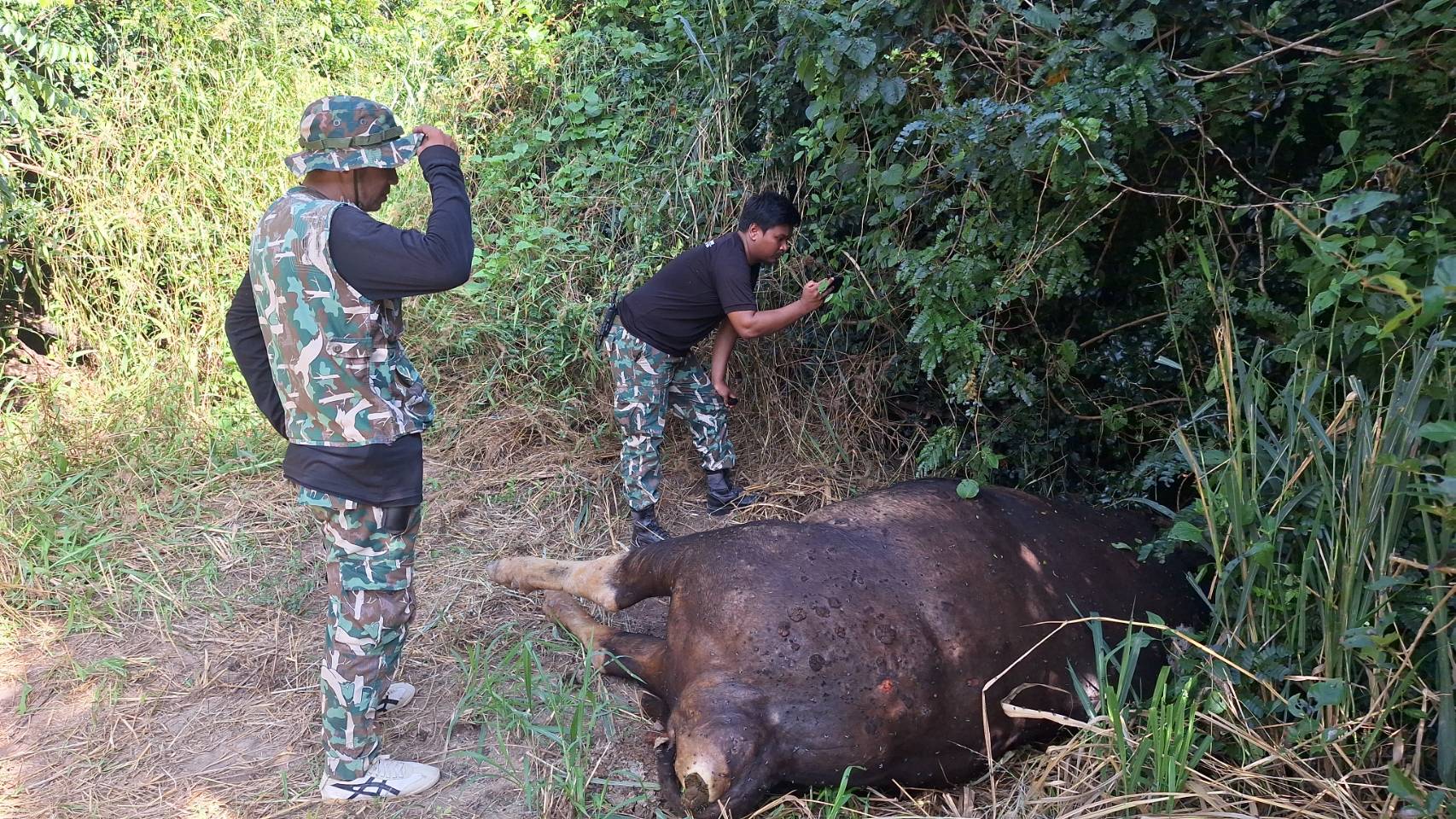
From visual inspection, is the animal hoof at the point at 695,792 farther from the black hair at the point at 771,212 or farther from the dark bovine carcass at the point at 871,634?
the black hair at the point at 771,212

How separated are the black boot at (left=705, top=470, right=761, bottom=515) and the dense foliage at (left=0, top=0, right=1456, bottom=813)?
63 cm

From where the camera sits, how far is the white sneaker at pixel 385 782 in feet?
8.75

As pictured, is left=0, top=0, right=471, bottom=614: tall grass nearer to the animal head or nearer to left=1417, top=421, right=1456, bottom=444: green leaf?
the animal head

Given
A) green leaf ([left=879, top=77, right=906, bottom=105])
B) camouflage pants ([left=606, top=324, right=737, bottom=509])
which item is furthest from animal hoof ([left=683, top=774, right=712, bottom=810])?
green leaf ([left=879, top=77, right=906, bottom=105])

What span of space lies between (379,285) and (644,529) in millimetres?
1899

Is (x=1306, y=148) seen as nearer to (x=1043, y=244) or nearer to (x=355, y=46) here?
(x=1043, y=244)

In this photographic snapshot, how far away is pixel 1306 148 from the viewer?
3.09 meters

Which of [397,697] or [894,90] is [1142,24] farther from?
[397,697]

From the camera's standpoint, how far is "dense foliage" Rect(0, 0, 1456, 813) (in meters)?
2.21

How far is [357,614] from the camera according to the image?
2.62 metres

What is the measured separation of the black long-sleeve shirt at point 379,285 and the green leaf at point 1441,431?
2.17 m

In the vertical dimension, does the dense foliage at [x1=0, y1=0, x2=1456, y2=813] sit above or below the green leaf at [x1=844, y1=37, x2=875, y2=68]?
below

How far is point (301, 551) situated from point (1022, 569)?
2896 millimetres

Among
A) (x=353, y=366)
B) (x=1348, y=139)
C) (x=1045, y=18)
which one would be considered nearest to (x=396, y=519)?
(x=353, y=366)
